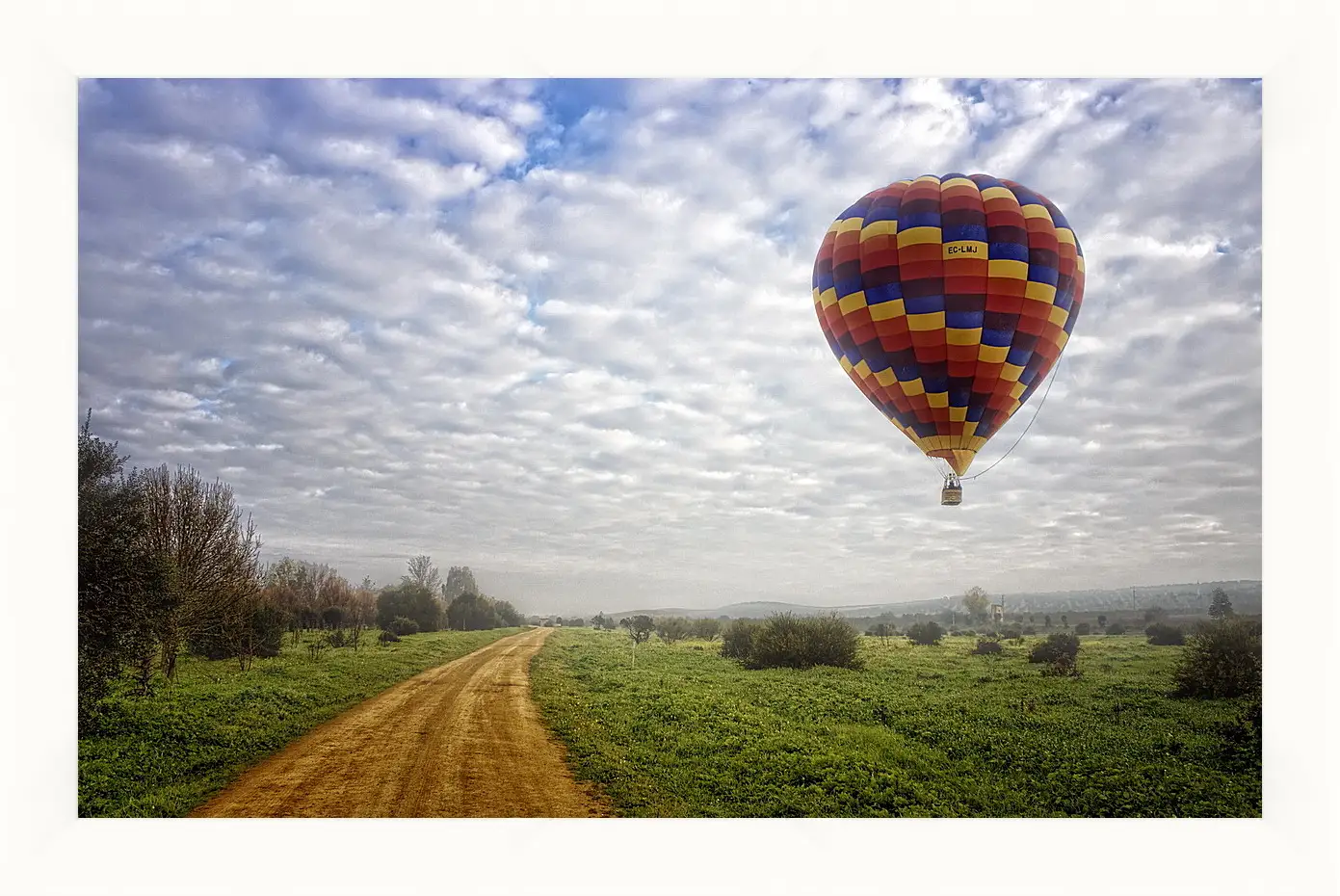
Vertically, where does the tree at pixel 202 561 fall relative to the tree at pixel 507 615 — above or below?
above

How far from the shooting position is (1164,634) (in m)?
10.8

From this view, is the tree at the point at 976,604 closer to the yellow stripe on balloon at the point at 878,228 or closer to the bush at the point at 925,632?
the bush at the point at 925,632

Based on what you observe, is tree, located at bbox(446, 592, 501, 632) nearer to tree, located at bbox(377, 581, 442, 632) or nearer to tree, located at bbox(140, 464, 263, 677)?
tree, located at bbox(377, 581, 442, 632)

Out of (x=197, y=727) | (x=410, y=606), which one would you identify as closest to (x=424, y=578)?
(x=410, y=606)

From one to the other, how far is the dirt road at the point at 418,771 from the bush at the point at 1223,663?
6364 millimetres

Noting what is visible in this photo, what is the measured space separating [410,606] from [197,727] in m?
10.6

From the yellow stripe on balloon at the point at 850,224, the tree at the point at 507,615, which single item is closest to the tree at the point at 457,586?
the tree at the point at 507,615

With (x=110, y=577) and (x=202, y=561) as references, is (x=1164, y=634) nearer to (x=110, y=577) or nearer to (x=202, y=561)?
(x=202, y=561)

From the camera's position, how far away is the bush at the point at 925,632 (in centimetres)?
1402

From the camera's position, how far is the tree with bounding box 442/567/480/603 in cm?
1714

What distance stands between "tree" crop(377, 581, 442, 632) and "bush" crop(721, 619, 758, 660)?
7.46 meters

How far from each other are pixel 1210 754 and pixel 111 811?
898 centimetres
